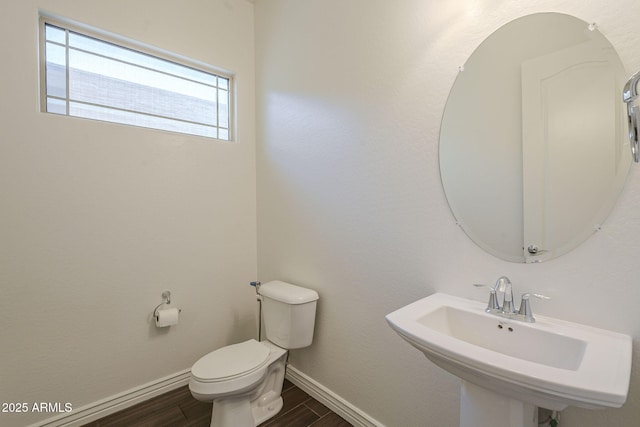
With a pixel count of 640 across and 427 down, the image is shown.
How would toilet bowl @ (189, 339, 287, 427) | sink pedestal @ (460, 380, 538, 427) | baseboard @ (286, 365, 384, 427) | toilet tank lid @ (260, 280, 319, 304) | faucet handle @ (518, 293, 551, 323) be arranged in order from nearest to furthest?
sink pedestal @ (460, 380, 538, 427), faucet handle @ (518, 293, 551, 323), toilet bowl @ (189, 339, 287, 427), baseboard @ (286, 365, 384, 427), toilet tank lid @ (260, 280, 319, 304)

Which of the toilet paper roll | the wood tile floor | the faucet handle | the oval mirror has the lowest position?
the wood tile floor

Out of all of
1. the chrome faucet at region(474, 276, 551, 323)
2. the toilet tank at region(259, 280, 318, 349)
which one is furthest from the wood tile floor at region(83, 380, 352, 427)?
the chrome faucet at region(474, 276, 551, 323)

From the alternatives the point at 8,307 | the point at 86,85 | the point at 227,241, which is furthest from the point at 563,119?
the point at 8,307

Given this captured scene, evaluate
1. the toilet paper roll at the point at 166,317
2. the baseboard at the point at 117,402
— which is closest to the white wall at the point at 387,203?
the toilet paper roll at the point at 166,317

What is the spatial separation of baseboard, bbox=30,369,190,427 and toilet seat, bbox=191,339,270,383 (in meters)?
0.63

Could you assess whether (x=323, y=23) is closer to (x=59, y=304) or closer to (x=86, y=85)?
(x=86, y=85)

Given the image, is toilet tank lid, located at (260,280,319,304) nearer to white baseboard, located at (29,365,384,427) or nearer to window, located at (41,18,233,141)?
white baseboard, located at (29,365,384,427)

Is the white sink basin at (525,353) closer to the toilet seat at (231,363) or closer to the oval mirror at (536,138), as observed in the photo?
the oval mirror at (536,138)

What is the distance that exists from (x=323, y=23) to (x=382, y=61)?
566 millimetres

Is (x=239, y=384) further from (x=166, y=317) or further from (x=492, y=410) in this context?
(x=492, y=410)

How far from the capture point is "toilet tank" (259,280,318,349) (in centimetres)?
176

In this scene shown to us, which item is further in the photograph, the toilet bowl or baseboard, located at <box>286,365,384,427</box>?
baseboard, located at <box>286,365,384,427</box>

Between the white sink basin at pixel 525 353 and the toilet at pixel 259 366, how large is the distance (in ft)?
2.87

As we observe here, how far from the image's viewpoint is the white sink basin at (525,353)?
64cm
